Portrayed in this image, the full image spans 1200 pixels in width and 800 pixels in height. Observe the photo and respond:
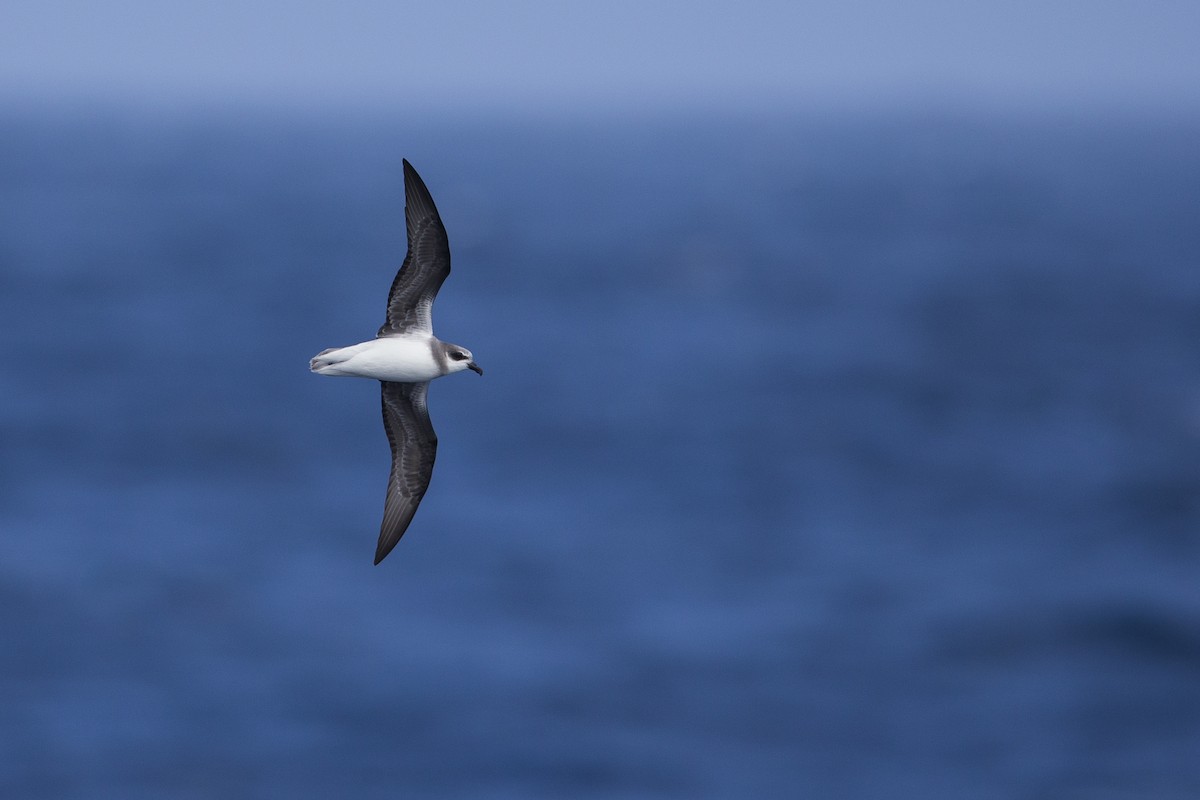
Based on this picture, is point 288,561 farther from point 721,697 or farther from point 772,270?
point 772,270

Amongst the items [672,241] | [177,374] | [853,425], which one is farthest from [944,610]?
[672,241]

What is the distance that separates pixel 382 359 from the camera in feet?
68.6

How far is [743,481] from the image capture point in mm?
96625

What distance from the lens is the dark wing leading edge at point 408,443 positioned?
22.6m

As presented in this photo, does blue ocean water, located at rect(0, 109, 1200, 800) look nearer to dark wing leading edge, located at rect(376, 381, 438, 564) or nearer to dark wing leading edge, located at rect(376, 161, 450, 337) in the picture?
dark wing leading edge, located at rect(376, 381, 438, 564)

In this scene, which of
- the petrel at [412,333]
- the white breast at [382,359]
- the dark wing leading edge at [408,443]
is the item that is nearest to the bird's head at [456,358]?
the petrel at [412,333]

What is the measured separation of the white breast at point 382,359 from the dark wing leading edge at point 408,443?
4.79 ft

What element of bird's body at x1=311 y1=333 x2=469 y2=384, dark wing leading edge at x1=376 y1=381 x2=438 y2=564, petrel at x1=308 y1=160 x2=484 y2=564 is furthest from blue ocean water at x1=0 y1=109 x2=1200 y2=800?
bird's body at x1=311 y1=333 x2=469 y2=384

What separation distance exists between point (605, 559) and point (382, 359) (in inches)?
2470

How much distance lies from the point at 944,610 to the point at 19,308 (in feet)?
310

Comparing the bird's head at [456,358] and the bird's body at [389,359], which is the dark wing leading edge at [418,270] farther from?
the bird's head at [456,358]

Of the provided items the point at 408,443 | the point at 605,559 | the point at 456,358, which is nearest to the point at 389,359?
the point at 456,358

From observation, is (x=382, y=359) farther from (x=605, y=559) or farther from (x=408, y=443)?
(x=605, y=559)

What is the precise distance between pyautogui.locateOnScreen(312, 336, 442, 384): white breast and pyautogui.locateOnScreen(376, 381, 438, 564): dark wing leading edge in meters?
1.46
